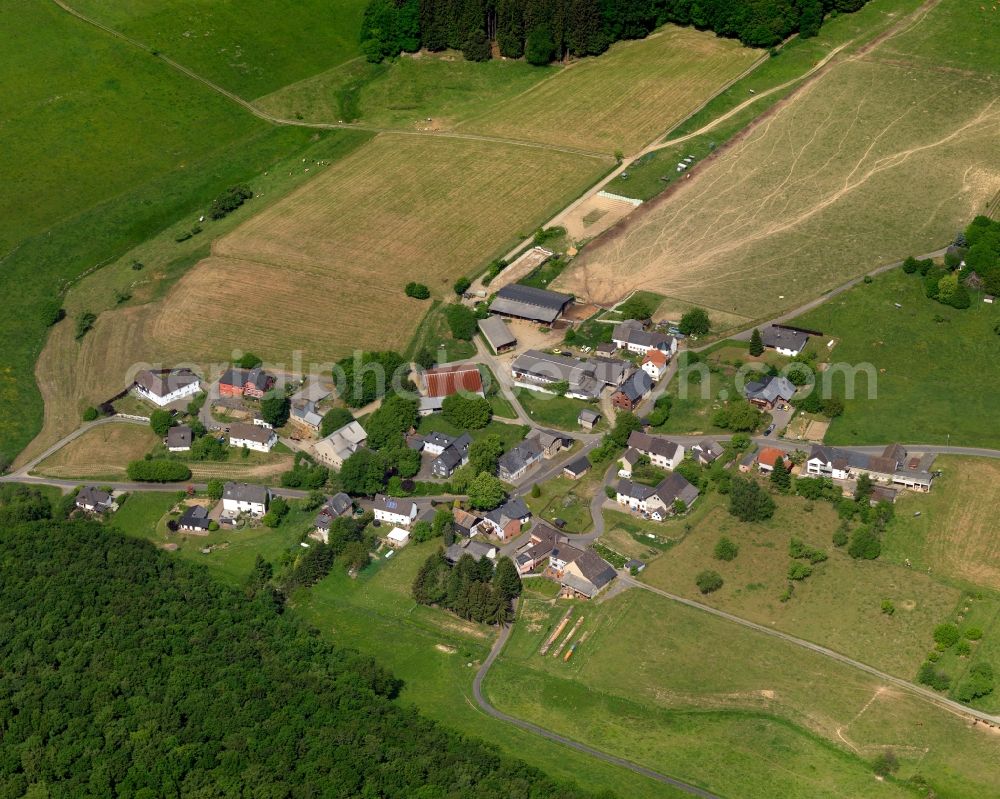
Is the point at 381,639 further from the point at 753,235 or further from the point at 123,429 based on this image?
the point at 753,235

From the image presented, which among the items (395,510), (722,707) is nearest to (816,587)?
(722,707)

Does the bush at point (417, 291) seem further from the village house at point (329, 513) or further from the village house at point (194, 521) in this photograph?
the village house at point (194, 521)

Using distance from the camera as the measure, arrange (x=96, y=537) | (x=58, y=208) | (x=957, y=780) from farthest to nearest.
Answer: (x=58, y=208), (x=96, y=537), (x=957, y=780)

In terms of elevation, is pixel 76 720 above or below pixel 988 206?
below

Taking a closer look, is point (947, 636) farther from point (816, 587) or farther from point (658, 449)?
point (658, 449)

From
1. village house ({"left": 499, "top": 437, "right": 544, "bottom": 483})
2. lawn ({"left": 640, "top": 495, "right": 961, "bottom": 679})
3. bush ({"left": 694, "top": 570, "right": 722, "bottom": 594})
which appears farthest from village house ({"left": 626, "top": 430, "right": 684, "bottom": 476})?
bush ({"left": 694, "top": 570, "right": 722, "bottom": 594})

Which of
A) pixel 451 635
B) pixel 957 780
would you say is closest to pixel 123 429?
pixel 451 635
